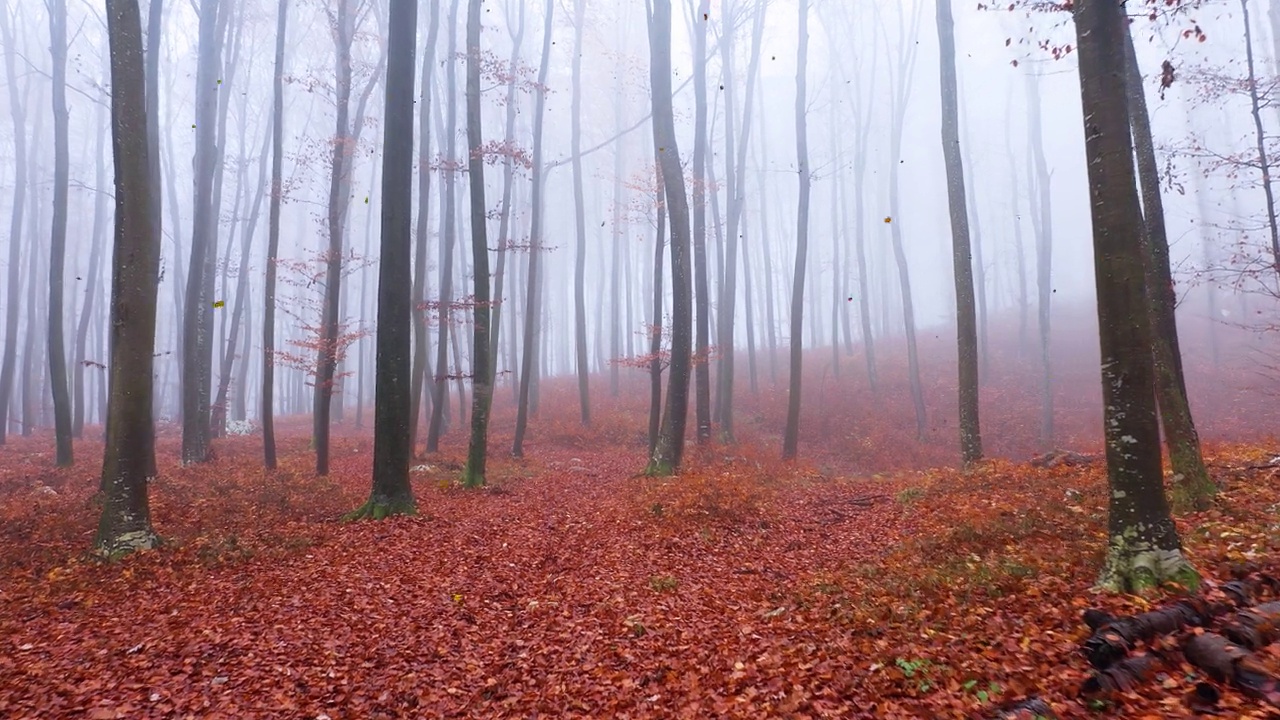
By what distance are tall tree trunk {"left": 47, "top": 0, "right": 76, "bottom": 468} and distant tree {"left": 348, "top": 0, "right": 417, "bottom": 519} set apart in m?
9.94

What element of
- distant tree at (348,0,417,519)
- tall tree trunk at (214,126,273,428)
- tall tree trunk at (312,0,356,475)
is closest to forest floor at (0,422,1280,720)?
distant tree at (348,0,417,519)

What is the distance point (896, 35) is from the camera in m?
27.8

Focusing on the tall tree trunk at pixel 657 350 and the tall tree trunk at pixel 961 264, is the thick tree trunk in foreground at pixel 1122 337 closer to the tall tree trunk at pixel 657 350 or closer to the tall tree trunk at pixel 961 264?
the tall tree trunk at pixel 961 264

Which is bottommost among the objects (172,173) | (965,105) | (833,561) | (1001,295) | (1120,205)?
(833,561)

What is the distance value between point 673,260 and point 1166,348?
915cm

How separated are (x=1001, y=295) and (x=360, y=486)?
56009 mm

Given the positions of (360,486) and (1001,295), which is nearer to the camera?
(360,486)

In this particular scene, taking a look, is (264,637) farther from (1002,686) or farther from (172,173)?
(172,173)

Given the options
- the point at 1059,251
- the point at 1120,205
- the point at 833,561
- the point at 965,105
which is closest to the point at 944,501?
the point at 833,561

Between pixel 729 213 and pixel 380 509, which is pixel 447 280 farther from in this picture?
pixel 380 509

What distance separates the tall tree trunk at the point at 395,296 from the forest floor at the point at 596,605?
2.53 feet

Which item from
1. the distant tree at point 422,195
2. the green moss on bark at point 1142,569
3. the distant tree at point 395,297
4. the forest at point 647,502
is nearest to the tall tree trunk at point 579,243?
the forest at point 647,502

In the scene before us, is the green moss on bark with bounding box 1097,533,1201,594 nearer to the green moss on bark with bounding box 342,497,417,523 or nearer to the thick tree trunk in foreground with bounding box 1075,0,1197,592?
the thick tree trunk in foreground with bounding box 1075,0,1197,592

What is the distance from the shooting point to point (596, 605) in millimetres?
6461
